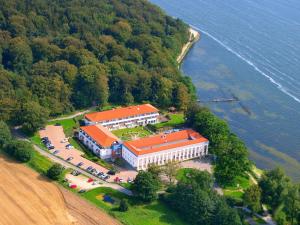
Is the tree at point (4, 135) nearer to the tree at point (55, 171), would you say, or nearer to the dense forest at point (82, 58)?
the dense forest at point (82, 58)

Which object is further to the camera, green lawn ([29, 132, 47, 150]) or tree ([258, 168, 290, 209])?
green lawn ([29, 132, 47, 150])

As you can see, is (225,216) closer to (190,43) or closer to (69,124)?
(69,124)

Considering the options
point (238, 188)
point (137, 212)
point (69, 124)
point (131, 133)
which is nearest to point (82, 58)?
point (69, 124)

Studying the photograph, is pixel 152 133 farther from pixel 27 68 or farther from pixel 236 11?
pixel 236 11

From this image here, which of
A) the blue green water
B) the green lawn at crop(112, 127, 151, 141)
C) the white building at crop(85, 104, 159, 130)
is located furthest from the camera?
the blue green water

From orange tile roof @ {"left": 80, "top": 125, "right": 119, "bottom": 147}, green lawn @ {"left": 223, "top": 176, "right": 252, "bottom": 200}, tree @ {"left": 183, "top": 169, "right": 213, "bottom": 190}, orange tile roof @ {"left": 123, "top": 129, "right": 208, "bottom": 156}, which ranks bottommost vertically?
green lawn @ {"left": 223, "top": 176, "right": 252, "bottom": 200}

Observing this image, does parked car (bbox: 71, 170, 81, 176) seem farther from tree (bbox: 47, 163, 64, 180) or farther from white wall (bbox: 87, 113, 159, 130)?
white wall (bbox: 87, 113, 159, 130)

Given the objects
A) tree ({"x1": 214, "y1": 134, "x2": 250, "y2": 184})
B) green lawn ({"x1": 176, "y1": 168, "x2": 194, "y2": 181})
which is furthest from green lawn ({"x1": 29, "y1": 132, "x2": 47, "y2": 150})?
tree ({"x1": 214, "y1": 134, "x2": 250, "y2": 184})

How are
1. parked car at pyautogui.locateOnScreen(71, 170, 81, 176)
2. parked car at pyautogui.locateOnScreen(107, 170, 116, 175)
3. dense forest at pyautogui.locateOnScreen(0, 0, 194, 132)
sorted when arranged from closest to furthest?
parked car at pyautogui.locateOnScreen(71, 170, 81, 176) < parked car at pyautogui.locateOnScreen(107, 170, 116, 175) < dense forest at pyautogui.locateOnScreen(0, 0, 194, 132)
